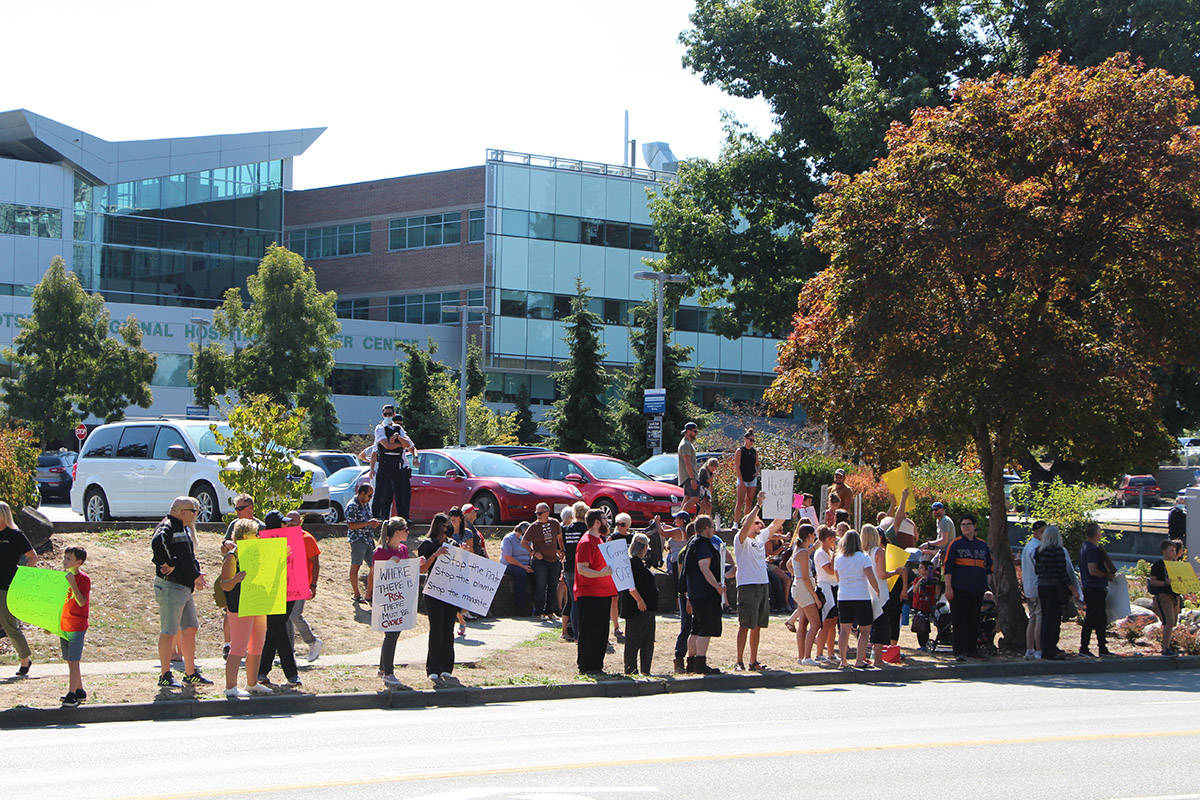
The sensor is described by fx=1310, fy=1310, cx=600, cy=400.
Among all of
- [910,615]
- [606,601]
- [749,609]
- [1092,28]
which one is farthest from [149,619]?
[1092,28]

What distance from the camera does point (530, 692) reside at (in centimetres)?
1416

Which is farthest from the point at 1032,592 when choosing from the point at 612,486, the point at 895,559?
the point at 612,486

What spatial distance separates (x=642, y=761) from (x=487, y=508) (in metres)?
14.8

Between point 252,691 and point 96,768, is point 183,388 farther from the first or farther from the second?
point 96,768

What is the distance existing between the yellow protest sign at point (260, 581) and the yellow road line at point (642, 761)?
Answer: 15.9 ft

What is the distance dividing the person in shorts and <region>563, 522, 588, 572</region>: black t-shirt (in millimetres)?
2661

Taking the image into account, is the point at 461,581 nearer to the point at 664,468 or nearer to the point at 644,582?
the point at 644,582

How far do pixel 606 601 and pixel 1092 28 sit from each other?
24.5m

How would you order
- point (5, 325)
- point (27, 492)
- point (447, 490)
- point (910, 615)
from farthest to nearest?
point (5, 325), point (447, 490), point (910, 615), point (27, 492)

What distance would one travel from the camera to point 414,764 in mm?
9125

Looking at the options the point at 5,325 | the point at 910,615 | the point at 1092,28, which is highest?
the point at 1092,28

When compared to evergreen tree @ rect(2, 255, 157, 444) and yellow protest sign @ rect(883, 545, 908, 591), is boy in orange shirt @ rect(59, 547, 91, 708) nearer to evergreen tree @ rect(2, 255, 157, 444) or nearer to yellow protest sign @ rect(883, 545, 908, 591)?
yellow protest sign @ rect(883, 545, 908, 591)

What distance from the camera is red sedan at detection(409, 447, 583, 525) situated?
77.8 feet

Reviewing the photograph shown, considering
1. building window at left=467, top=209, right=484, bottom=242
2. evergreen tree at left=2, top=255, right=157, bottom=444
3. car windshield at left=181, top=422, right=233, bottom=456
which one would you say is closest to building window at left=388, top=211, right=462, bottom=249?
building window at left=467, top=209, right=484, bottom=242
